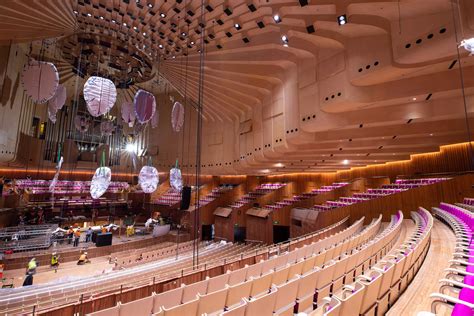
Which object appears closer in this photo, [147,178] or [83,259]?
[147,178]

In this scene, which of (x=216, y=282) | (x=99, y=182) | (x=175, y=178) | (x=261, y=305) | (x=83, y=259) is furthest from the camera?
(x=83, y=259)

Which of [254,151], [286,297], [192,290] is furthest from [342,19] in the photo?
[254,151]

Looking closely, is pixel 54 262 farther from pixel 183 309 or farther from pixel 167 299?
pixel 183 309

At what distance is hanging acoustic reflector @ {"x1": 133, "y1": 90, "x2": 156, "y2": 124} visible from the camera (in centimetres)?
A: 470

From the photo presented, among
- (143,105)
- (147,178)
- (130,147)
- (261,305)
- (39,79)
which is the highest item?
(130,147)

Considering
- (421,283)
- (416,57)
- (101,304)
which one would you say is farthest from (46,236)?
(416,57)

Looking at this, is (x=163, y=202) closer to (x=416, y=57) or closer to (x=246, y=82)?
(x=246, y=82)

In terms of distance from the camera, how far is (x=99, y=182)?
494 centimetres

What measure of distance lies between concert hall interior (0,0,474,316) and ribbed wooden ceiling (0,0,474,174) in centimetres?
3

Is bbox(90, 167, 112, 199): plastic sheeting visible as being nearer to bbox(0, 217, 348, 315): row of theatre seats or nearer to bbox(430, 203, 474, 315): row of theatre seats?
bbox(0, 217, 348, 315): row of theatre seats

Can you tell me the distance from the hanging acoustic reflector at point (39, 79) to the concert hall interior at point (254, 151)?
24 mm

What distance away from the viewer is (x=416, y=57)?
3.46 metres

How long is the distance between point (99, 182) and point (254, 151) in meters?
5.29

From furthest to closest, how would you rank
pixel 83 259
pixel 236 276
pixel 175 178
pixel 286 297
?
pixel 83 259
pixel 175 178
pixel 236 276
pixel 286 297
